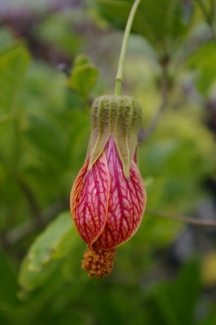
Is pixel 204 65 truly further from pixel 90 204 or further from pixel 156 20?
pixel 90 204

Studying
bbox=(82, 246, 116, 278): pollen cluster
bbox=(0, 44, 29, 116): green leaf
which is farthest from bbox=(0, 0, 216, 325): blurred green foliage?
bbox=(82, 246, 116, 278): pollen cluster

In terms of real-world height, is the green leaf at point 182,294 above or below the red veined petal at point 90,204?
below

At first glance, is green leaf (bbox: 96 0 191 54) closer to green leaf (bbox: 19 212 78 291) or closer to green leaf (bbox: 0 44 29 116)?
green leaf (bbox: 0 44 29 116)

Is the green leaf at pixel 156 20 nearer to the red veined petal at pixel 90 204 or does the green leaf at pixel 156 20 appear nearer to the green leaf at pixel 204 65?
the green leaf at pixel 204 65

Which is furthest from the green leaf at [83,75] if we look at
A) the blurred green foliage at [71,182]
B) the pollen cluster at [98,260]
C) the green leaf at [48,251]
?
the pollen cluster at [98,260]

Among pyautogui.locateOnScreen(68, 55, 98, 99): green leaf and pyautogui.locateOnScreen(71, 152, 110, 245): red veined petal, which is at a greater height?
pyautogui.locateOnScreen(68, 55, 98, 99): green leaf

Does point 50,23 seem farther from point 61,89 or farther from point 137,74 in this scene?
point 61,89
